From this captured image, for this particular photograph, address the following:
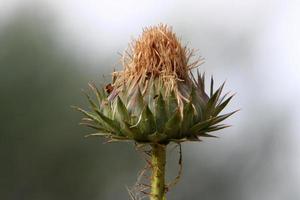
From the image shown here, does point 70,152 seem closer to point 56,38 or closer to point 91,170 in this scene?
point 91,170

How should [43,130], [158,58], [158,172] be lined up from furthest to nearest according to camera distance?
[43,130] → [158,58] → [158,172]

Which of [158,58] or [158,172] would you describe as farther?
[158,58]

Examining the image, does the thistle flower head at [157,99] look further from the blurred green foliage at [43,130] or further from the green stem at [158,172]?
the blurred green foliage at [43,130]

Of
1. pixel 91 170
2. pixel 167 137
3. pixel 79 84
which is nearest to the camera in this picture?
pixel 167 137

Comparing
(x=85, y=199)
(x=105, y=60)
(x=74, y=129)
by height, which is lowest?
(x=85, y=199)

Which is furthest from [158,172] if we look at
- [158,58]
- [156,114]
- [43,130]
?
[43,130]

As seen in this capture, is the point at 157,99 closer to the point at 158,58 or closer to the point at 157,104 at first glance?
the point at 157,104

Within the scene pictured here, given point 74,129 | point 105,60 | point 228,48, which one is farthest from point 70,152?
point 228,48

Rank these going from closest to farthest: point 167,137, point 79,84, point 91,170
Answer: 1. point 167,137
2. point 79,84
3. point 91,170
